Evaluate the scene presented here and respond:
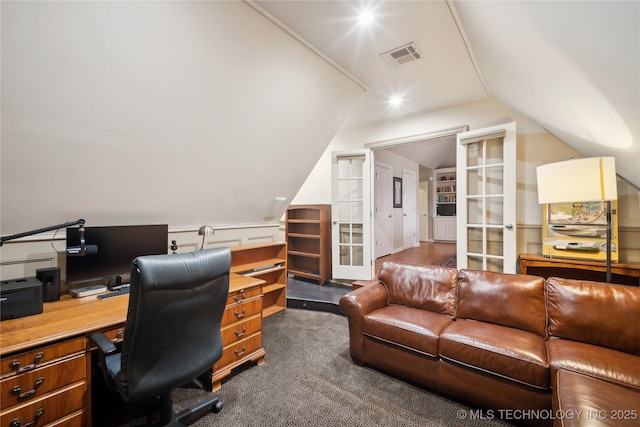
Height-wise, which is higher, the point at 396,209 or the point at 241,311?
the point at 396,209

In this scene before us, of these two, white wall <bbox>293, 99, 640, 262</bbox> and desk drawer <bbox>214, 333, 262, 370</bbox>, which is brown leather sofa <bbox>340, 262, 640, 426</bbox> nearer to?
desk drawer <bbox>214, 333, 262, 370</bbox>

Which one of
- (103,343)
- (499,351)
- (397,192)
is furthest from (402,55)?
(397,192)

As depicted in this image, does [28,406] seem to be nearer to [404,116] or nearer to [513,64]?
[513,64]

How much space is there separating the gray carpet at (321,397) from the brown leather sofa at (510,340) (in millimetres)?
113

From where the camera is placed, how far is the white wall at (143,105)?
1.46 meters

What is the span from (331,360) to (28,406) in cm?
183

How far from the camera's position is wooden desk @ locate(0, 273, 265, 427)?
1210 mm

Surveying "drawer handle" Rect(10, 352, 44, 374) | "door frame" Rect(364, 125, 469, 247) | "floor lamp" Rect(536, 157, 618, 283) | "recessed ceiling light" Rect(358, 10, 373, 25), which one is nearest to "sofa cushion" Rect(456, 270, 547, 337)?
"floor lamp" Rect(536, 157, 618, 283)

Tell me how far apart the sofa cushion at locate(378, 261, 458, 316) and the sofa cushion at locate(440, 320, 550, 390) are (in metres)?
0.31

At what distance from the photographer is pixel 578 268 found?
2.83 meters

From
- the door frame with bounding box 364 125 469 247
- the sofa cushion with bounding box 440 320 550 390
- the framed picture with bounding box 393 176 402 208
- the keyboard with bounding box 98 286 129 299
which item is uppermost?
the door frame with bounding box 364 125 469 247

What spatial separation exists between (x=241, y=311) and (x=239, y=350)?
296 mm

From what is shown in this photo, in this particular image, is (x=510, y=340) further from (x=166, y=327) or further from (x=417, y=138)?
(x=417, y=138)

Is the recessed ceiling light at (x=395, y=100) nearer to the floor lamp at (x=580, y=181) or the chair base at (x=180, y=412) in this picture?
the floor lamp at (x=580, y=181)
